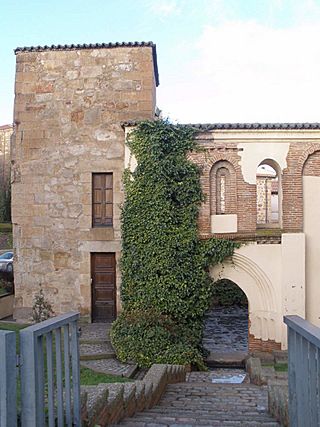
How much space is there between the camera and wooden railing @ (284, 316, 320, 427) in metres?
3.10

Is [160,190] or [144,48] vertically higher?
[144,48]

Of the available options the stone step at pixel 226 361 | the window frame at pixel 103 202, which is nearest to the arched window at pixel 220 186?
the window frame at pixel 103 202

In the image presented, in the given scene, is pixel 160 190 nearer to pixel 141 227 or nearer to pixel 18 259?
pixel 141 227

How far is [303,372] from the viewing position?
3.42 metres

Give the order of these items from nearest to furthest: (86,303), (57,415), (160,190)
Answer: (57,415), (160,190), (86,303)

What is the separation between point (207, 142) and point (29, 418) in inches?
427

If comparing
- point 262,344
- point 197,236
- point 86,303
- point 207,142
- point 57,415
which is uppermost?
point 207,142

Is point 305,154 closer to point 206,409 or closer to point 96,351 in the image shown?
point 96,351

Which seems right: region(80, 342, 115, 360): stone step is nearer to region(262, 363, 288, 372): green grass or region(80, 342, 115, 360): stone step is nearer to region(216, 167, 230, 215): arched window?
region(262, 363, 288, 372): green grass

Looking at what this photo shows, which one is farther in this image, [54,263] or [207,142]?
[54,263]

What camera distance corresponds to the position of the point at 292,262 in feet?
43.0

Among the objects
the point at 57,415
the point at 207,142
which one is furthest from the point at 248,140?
the point at 57,415

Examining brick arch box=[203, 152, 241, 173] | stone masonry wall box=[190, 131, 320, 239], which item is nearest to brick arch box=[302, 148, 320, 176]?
stone masonry wall box=[190, 131, 320, 239]

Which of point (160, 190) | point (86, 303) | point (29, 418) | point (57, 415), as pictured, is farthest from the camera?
point (86, 303)
